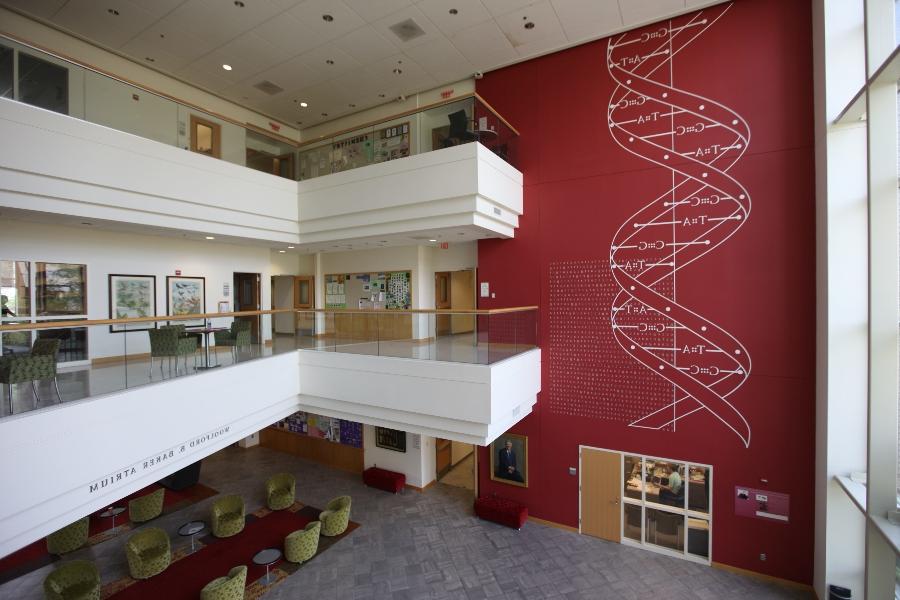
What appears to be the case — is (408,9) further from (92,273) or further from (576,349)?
(92,273)

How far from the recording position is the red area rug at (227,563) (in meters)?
6.32

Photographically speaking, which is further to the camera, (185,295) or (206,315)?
(185,295)

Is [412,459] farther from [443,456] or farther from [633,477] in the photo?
[633,477]

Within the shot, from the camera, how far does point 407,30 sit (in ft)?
22.5

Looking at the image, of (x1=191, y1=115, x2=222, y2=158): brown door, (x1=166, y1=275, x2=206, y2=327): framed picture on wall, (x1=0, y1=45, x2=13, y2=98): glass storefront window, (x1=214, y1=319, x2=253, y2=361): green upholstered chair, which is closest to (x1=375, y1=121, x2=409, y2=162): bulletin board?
(x1=191, y1=115, x2=222, y2=158): brown door

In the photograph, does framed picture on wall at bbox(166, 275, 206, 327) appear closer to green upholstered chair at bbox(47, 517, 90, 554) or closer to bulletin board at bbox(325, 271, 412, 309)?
bulletin board at bbox(325, 271, 412, 309)

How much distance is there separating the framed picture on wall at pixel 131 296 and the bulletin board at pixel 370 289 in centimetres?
382

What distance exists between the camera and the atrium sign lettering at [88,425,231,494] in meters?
4.47

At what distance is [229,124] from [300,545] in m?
7.65

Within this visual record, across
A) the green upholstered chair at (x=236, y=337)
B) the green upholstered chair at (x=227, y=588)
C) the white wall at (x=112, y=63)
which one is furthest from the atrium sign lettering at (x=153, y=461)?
the white wall at (x=112, y=63)

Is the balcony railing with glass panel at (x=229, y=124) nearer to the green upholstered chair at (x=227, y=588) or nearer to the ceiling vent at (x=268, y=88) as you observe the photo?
the ceiling vent at (x=268, y=88)

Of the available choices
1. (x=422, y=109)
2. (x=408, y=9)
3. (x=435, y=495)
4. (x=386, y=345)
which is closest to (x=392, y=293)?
(x=386, y=345)

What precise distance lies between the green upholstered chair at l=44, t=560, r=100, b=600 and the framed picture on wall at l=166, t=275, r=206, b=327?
4.33 m

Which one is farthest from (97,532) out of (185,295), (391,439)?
(391,439)
